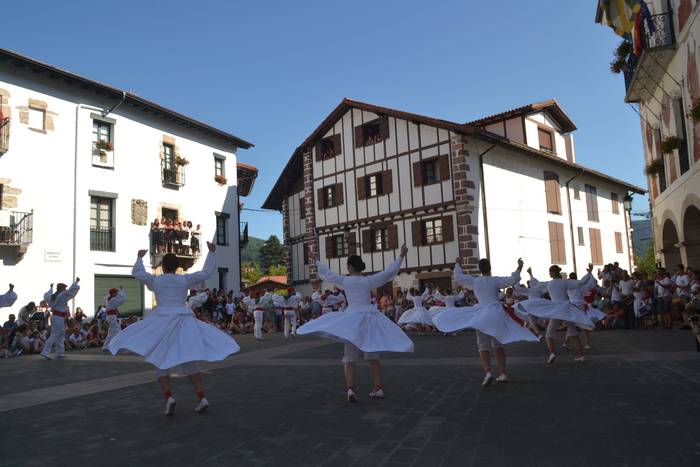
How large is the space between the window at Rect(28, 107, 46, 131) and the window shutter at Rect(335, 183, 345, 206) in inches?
Answer: 605

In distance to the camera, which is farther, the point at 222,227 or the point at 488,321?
the point at 222,227

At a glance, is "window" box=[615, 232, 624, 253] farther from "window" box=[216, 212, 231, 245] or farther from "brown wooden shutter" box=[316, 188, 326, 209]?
"window" box=[216, 212, 231, 245]

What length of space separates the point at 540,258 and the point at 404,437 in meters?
28.6

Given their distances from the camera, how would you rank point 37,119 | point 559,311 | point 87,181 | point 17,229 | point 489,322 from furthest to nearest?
point 87,181, point 37,119, point 17,229, point 559,311, point 489,322

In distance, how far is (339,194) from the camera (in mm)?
32500

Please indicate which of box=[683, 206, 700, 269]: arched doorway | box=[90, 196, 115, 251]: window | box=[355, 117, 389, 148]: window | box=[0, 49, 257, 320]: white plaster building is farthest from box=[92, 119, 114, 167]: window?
box=[683, 206, 700, 269]: arched doorway

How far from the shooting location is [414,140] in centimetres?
2928

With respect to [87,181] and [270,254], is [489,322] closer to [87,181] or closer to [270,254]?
[87,181]

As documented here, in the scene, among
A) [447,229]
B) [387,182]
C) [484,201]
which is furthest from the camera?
[387,182]

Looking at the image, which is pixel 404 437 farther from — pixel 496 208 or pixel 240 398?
pixel 496 208

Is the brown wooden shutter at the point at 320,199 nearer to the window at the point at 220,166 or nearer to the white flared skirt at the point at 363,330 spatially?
the window at the point at 220,166

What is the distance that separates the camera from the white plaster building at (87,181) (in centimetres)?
2166

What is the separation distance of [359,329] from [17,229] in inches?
760

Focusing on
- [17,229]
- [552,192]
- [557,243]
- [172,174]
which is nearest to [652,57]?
[552,192]
